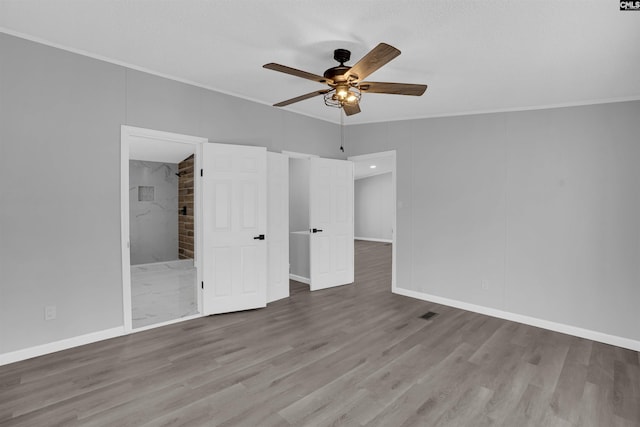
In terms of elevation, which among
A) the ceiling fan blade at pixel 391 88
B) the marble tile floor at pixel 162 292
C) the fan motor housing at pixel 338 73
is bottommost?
the marble tile floor at pixel 162 292

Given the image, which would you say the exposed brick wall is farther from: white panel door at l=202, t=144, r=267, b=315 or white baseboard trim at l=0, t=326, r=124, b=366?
white baseboard trim at l=0, t=326, r=124, b=366

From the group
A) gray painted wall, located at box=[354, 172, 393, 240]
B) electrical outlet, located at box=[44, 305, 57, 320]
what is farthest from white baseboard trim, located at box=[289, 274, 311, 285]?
gray painted wall, located at box=[354, 172, 393, 240]

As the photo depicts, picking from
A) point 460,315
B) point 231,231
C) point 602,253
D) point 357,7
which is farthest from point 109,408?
point 602,253

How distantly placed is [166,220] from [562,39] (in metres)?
7.98

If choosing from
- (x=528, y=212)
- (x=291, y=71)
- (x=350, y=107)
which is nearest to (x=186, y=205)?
(x=350, y=107)

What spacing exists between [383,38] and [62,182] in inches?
123

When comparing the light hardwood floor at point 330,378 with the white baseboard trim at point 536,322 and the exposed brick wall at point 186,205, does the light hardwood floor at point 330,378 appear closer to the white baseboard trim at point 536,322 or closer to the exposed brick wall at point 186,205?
the white baseboard trim at point 536,322

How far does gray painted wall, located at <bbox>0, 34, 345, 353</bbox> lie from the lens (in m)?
2.76

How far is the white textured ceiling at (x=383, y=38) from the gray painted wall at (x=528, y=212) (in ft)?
1.53

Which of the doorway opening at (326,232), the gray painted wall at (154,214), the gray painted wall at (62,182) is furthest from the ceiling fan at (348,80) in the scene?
the gray painted wall at (154,214)

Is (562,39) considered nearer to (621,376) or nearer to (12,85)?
(621,376)

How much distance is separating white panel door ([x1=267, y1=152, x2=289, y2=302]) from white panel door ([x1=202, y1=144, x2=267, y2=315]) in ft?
1.15

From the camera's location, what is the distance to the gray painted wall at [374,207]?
39.1ft

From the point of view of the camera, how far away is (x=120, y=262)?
3.34 meters
